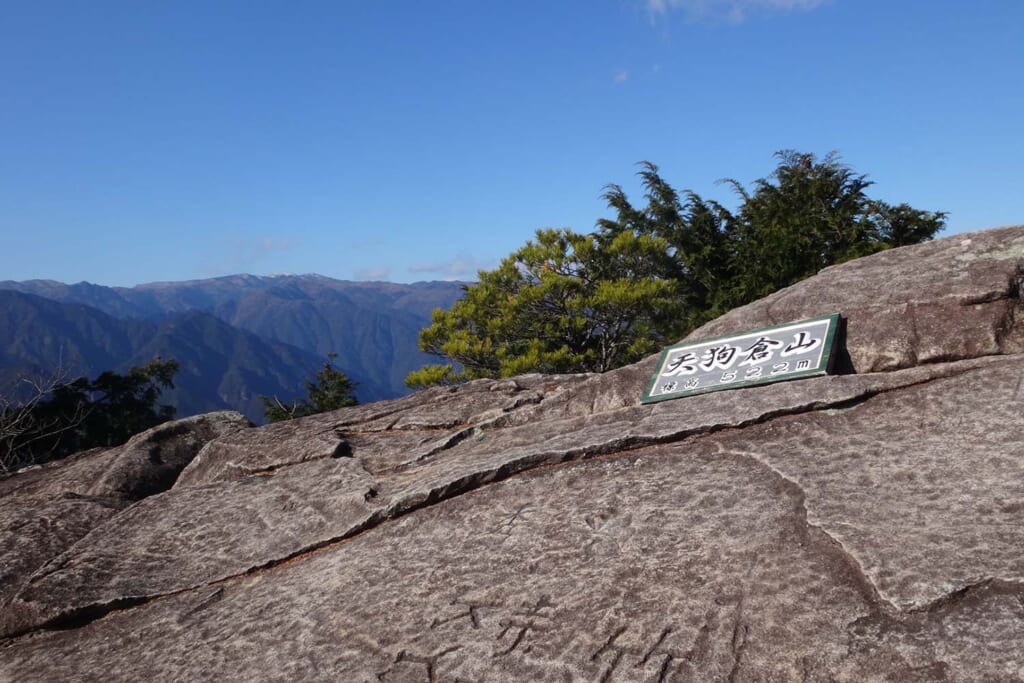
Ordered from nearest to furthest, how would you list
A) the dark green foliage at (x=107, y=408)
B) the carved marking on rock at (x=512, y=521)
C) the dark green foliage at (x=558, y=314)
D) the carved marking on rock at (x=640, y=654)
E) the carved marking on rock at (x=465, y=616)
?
the carved marking on rock at (x=640, y=654), the carved marking on rock at (x=465, y=616), the carved marking on rock at (x=512, y=521), the dark green foliage at (x=558, y=314), the dark green foliage at (x=107, y=408)

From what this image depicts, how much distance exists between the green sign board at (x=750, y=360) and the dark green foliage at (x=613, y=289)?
11690 mm

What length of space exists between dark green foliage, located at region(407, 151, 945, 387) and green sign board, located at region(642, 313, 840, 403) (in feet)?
38.4

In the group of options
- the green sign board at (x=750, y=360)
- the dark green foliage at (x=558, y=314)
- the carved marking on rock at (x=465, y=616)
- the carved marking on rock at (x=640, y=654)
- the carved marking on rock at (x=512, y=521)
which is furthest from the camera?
the dark green foliage at (x=558, y=314)

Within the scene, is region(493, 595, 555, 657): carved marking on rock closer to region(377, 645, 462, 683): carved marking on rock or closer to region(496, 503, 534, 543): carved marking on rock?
region(377, 645, 462, 683): carved marking on rock

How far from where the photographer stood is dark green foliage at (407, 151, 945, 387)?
19.1m

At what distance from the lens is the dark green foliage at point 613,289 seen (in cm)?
1914

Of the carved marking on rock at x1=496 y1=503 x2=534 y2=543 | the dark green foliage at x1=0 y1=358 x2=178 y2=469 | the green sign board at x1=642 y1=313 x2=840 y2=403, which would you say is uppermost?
the green sign board at x1=642 y1=313 x2=840 y2=403

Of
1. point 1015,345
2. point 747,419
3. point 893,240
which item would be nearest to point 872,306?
point 1015,345

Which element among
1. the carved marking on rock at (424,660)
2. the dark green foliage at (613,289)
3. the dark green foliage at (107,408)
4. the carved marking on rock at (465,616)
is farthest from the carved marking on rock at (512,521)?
the dark green foliage at (107,408)

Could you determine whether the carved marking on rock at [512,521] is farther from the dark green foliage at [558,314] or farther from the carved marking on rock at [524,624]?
the dark green foliage at [558,314]

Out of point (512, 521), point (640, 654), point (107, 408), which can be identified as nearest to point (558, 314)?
point (512, 521)

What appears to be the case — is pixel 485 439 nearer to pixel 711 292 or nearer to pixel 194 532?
pixel 194 532

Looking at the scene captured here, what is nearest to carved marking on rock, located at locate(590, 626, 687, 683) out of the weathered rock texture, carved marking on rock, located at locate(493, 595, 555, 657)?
the weathered rock texture

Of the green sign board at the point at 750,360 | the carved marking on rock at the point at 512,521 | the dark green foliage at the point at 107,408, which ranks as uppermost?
the green sign board at the point at 750,360
